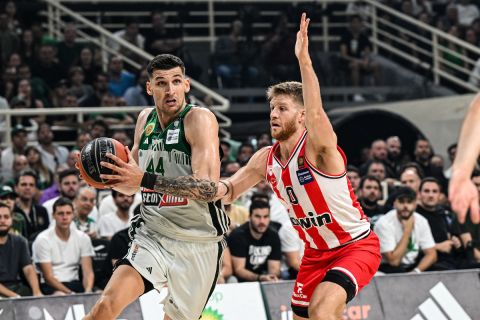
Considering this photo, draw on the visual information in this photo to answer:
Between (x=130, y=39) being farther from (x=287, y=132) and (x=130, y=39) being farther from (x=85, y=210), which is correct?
(x=287, y=132)

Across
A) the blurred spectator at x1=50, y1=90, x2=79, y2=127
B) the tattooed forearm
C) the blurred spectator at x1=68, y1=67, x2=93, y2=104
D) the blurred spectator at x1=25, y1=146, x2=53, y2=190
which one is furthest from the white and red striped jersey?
the blurred spectator at x1=68, y1=67, x2=93, y2=104

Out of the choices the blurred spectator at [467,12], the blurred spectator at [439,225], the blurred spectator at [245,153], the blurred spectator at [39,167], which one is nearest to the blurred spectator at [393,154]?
the blurred spectator at [245,153]

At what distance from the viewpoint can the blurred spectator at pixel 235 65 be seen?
18703 mm

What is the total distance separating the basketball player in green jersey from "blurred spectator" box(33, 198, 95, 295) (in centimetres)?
359

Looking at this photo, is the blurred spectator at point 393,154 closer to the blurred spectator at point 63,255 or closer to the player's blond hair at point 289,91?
the blurred spectator at point 63,255

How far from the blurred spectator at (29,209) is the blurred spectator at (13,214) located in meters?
0.07

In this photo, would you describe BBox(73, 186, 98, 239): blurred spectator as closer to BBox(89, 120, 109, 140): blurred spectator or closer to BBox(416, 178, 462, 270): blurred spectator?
Result: BBox(89, 120, 109, 140): blurred spectator

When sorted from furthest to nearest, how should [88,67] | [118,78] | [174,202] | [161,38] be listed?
[161,38], [118,78], [88,67], [174,202]

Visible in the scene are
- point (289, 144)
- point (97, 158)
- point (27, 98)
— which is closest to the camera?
point (97, 158)

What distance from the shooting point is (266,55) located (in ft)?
61.8

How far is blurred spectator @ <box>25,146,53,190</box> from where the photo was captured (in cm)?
1336

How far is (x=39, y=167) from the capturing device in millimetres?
13492

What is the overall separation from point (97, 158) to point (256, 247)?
5.09 m

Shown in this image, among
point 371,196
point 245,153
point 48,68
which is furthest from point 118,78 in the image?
point 371,196
